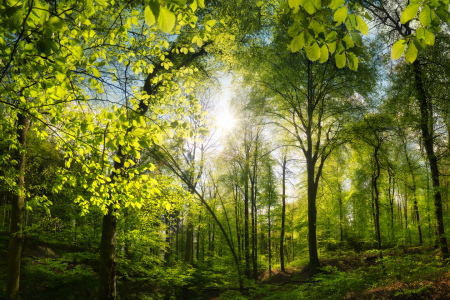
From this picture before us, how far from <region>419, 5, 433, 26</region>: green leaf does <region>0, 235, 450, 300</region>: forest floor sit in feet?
20.3

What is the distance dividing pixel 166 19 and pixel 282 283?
1029 centimetres

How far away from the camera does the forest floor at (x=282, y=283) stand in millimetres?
5820

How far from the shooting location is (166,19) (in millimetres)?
1141

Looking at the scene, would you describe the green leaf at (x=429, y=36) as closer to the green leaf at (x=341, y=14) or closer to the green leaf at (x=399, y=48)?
the green leaf at (x=399, y=48)

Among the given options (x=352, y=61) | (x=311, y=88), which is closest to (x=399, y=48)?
(x=352, y=61)

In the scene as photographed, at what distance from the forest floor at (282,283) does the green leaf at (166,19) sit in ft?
22.9

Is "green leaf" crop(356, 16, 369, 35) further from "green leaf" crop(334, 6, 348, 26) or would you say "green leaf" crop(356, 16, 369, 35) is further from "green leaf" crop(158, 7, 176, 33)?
"green leaf" crop(158, 7, 176, 33)

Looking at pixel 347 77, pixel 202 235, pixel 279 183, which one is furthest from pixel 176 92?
pixel 202 235

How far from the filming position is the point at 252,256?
1536 centimetres

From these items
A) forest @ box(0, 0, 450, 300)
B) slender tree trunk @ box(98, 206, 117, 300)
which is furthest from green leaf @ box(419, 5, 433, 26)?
slender tree trunk @ box(98, 206, 117, 300)

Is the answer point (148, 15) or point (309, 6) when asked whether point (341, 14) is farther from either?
point (148, 15)

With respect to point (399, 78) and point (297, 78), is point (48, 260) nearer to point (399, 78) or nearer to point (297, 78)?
point (297, 78)

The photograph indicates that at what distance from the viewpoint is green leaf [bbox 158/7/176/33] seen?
112 cm

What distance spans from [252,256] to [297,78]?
12179 millimetres
